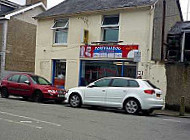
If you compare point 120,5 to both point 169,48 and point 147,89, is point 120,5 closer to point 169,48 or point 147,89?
point 169,48

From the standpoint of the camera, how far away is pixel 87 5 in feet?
63.2

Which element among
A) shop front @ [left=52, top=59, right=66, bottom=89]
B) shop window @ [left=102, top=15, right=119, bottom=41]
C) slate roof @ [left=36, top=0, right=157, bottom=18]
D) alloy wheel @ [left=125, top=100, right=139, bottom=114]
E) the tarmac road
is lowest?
the tarmac road

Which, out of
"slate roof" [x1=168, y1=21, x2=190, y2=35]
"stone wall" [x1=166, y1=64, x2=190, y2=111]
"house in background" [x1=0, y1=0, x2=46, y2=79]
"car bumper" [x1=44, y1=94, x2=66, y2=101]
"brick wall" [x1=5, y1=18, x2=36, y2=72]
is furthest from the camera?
"brick wall" [x1=5, y1=18, x2=36, y2=72]

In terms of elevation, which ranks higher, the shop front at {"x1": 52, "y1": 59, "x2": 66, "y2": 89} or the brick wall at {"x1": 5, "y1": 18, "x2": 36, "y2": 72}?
the brick wall at {"x1": 5, "y1": 18, "x2": 36, "y2": 72}

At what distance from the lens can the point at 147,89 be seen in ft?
38.9

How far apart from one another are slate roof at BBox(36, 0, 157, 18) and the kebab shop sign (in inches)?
89.8

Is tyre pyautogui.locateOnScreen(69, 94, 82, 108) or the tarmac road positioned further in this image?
tyre pyautogui.locateOnScreen(69, 94, 82, 108)

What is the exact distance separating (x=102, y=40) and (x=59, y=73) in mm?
4018

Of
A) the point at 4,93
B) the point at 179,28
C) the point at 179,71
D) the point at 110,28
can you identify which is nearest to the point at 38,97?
the point at 4,93

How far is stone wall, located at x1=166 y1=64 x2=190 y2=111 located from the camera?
14547 mm

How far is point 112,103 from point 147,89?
1.69 meters

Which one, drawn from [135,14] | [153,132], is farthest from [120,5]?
[153,132]

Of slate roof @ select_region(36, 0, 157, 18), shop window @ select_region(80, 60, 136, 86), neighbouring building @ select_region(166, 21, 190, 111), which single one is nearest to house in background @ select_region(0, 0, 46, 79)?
slate roof @ select_region(36, 0, 157, 18)

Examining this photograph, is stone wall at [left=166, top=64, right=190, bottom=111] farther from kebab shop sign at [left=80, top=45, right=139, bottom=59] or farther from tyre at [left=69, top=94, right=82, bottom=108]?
tyre at [left=69, top=94, right=82, bottom=108]
